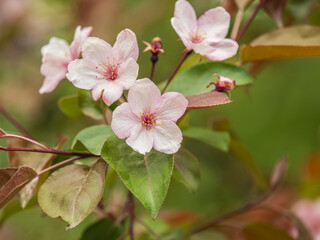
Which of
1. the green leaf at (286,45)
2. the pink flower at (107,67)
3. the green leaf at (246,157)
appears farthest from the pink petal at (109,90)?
the green leaf at (246,157)

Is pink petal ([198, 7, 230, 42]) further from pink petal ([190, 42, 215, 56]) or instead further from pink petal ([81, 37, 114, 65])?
pink petal ([81, 37, 114, 65])

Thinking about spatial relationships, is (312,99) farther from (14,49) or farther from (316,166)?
(14,49)

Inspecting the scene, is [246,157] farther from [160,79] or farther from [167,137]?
[160,79]

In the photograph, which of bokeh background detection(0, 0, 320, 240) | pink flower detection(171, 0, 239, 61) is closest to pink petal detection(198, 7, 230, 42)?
pink flower detection(171, 0, 239, 61)

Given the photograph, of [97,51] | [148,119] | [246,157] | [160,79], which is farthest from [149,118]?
[160,79]

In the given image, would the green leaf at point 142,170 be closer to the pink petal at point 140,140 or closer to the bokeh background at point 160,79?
the pink petal at point 140,140

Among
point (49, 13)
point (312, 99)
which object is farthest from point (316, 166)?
point (49, 13)
